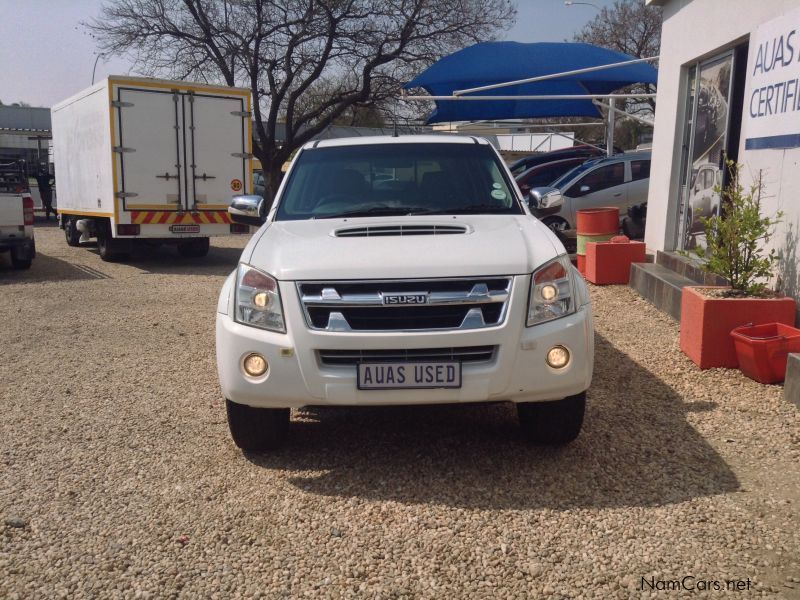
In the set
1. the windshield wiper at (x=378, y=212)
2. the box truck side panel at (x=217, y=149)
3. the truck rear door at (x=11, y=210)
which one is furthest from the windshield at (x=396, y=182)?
the truck rear door at (x=11, y=210)

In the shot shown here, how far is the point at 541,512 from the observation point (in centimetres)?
366

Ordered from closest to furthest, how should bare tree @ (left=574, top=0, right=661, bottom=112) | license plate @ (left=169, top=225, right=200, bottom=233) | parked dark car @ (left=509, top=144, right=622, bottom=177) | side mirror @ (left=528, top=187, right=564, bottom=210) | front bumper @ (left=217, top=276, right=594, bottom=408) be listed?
front bumper @ (left=217, top=276, right=594, bottom=408), side mirror @ (left=528, top=187, right=564, bottom=210), license plate @ (left=169, top=225, right=200, bottom=233), parked dark car @ (left=509, top=144, right=622, bottom=177), bare tree @ (left=574, top=0, right=661, bottom=112)

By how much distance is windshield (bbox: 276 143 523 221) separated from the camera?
496cm

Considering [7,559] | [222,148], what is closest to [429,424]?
[7,559]

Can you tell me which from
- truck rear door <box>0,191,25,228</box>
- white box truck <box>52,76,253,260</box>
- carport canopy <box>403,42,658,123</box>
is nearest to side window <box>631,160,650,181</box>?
carport canopy <box>403,42,658,123</box>

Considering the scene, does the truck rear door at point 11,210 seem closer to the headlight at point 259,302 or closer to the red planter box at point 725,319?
the headlight at point 259,302

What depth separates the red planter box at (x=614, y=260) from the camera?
9.91 meters

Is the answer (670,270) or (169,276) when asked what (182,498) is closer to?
(670,270)

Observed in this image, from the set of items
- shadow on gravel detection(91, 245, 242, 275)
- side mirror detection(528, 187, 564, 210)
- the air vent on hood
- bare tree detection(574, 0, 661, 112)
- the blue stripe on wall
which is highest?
bare tree detection(574, 0, 661, 112)

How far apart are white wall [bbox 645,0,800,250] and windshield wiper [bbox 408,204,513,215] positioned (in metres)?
2.86

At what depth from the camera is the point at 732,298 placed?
5.90 metres

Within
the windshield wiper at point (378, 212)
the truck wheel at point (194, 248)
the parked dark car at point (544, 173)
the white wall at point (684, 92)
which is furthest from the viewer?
the parked dark car at point (544, 173)

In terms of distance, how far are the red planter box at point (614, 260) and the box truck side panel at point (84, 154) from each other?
25.7 feet

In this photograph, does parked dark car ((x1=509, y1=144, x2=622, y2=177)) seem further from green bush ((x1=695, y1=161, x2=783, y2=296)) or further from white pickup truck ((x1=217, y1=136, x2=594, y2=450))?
white pickup truck ((x1=217, y1=136, x2=594, y2=450))
